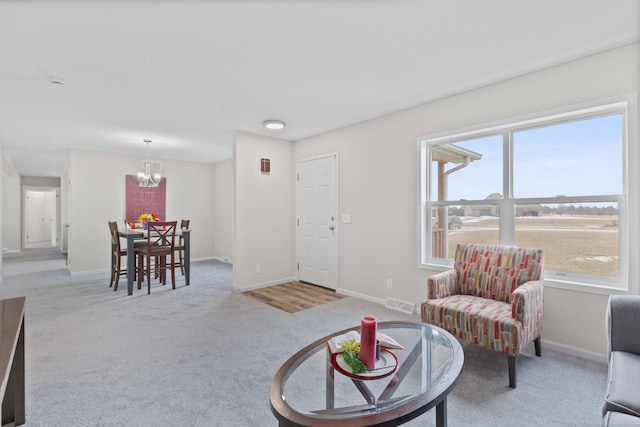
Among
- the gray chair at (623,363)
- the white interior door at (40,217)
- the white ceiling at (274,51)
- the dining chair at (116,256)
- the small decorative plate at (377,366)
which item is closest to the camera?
the gray chair at (623,363)

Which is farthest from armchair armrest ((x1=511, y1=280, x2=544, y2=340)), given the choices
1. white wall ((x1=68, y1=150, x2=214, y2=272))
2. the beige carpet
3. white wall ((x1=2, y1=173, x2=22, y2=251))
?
white wall ((x1=2, y1=173, x2=22, y2=251))

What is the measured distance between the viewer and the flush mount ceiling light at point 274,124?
13.4ft

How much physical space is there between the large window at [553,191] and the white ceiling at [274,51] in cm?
52

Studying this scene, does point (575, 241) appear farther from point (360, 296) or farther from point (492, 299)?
point (360, 296)

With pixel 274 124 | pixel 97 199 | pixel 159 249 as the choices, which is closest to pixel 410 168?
pixel 274 124

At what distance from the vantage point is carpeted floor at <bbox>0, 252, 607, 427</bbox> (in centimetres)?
176

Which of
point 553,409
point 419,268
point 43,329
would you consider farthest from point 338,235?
point 43,329

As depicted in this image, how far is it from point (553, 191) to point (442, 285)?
4.19 feet

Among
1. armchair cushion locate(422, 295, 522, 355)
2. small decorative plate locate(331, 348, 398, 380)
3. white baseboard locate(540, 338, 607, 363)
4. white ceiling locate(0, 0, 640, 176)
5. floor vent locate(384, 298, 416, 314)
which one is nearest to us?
small decorative plate locate(331, 348, 398, 380)

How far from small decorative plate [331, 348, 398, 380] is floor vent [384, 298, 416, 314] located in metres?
2.05

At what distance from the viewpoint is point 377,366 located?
1476 mm

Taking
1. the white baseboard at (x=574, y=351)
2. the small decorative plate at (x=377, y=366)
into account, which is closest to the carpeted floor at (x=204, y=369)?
the white baseboard at (x=574, y=351)

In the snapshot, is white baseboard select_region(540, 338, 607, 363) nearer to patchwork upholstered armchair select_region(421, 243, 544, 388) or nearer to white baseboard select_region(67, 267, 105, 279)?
patchwork upholstered armchair select_region(421, 243, 544, 388)

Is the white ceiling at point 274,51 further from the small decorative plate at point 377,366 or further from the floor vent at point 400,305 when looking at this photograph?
the floor vent at point 400,305
